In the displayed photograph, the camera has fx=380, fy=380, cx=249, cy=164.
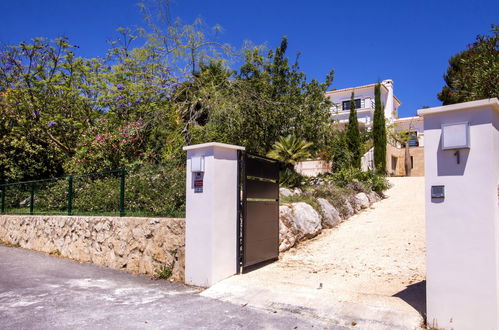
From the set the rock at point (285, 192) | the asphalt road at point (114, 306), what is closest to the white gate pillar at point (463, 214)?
the asphalt road at point (114, 306)

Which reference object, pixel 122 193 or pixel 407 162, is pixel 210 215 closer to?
pixel 122 193

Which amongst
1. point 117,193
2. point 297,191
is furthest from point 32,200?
point 297,191

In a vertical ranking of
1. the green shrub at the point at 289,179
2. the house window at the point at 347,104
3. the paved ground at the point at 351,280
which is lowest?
the paved ground at the point at 351,280

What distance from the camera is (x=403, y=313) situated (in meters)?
4.54

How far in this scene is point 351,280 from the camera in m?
6.29

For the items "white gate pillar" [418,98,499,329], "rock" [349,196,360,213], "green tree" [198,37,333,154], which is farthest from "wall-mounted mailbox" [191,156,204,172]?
"rock" [349,196,360,213]

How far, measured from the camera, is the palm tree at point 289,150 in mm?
13953

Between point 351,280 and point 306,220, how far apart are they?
3.61 m

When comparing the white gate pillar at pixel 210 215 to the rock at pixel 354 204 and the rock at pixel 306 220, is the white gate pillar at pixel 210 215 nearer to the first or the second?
the rock at pixel 306 220

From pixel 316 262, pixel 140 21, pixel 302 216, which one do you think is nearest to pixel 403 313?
pixel 316 262

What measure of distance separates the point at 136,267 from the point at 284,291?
142 inches

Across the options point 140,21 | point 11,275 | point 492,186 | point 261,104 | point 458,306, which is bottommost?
point 11,275

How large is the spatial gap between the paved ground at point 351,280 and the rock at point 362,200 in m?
2.37

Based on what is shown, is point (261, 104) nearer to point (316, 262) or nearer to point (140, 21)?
point (140, 21)
